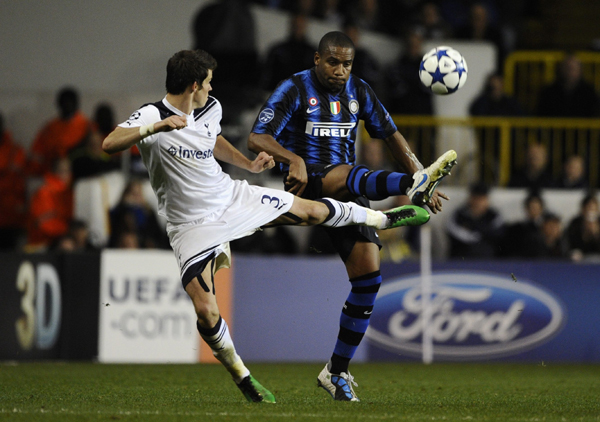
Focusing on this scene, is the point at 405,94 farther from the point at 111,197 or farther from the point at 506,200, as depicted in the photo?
the point at 111,197

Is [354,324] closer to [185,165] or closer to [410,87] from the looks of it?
[185,165]

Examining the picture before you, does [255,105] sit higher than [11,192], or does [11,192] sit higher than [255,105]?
[255,105]

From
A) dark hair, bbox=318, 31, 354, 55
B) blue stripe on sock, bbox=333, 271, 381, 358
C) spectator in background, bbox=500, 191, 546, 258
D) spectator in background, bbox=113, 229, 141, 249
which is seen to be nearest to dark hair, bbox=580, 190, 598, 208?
spectator in background, bbox=500, 191, 546, 258

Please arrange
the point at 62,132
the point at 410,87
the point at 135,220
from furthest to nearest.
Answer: the point at 410,87 < the point at 62,132 < the point at 135,220

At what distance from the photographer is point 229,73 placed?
12.9 meters

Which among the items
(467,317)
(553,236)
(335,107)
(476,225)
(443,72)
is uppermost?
(443,72)

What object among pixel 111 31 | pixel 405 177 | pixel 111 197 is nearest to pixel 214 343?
pixel 405 177

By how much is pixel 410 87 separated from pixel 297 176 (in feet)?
24.1

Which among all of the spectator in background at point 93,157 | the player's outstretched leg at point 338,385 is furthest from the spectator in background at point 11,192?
the player's outstretched leg at point 338,385

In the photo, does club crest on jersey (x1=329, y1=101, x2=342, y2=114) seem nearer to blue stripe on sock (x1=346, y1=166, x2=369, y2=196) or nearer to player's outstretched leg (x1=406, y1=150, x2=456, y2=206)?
blue stripe on sock (x1=346, y1=166, x2=369, y2=196)

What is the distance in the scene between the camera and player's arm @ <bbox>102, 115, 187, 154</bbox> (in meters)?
5.62

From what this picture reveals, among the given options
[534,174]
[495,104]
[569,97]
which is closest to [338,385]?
[534,174]

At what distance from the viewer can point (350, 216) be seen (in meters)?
6.46

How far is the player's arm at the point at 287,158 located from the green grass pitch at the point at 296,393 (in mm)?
1476
